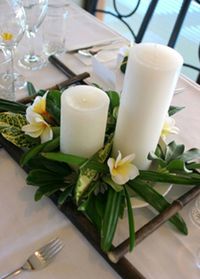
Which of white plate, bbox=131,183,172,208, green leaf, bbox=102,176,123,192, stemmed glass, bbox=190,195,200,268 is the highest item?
green leaf, bbox=102,176,123,192

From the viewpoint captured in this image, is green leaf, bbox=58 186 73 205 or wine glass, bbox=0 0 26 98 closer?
green leaf, bbox=58 186 73 205

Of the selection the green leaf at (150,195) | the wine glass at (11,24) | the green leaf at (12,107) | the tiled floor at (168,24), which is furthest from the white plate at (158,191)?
the tiled floor at (168,24)

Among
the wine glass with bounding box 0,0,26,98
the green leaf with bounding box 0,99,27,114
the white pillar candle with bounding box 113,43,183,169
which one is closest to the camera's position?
the white pillar candle with bounding box 113,43,183,169

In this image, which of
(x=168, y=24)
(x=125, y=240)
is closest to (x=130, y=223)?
(x=125, y=240)

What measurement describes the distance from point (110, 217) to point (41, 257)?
115mm

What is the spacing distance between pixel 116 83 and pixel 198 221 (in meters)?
0.38

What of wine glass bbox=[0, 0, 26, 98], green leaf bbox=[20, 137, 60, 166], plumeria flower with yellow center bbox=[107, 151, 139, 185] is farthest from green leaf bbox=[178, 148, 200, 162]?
wine glass bbox=[0, 0, 26, 98]

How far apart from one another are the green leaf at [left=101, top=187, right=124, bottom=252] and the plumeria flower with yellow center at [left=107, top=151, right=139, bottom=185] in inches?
0.9

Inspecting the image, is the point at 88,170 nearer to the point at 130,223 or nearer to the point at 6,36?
the point at 130,223

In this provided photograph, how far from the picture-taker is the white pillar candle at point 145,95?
0.49 m

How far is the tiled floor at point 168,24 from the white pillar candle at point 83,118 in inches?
65.5

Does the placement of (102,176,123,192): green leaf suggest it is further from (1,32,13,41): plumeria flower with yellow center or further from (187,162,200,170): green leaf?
(1,32,13,41): plumeria flower with yellow center

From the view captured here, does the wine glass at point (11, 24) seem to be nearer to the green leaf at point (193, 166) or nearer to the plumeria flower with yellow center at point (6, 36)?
the plumeria flower with yellow center at point (6, 36)

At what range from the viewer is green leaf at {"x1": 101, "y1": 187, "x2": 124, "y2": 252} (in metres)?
0.52
